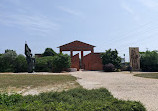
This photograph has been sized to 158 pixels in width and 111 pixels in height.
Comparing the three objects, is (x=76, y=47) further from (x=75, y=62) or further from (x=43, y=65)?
(x=43, y=65)

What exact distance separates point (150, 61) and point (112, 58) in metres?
6.20

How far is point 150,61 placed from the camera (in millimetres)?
22688

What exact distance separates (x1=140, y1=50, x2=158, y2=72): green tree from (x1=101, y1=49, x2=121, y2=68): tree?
14.4ft

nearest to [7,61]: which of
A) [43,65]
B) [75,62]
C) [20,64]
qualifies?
[20,64]

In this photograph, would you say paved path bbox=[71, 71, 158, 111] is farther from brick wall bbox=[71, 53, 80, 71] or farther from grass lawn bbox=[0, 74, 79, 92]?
brick wall bbox=[71, 53, 80, 71]

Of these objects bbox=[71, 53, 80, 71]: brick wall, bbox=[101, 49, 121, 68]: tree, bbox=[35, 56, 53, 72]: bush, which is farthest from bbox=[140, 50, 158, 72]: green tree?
bbox=[35, 56, 53, 72]: bush

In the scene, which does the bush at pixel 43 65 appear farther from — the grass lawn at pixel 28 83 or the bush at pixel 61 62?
the grass lawn at pixel 28 83

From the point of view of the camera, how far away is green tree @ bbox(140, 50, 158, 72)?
2254cm

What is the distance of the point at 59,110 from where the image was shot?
2.57 m

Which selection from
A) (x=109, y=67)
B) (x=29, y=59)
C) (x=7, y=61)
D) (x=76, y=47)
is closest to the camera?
(x=29, y=59)

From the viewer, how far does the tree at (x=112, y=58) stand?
75.0 ft

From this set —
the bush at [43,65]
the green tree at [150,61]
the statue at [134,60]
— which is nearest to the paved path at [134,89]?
the statue at [134,60]

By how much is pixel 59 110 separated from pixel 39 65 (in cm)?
2136

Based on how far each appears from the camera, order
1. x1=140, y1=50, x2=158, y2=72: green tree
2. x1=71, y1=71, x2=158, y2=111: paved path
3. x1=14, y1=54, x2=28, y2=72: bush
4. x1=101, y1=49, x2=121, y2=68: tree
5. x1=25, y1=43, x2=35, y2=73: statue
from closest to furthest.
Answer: x1=71, y1=71, x2=158, y2=111: paved path, x1=25, y1=43, x2=35, y2=73: statue, x1=140, y1=50, x2=158, y2=72: green tree, x1=14, y1=54, x2=28, y2=72: bush, x1=101, y1=49, x2=121, y2=68: tree
